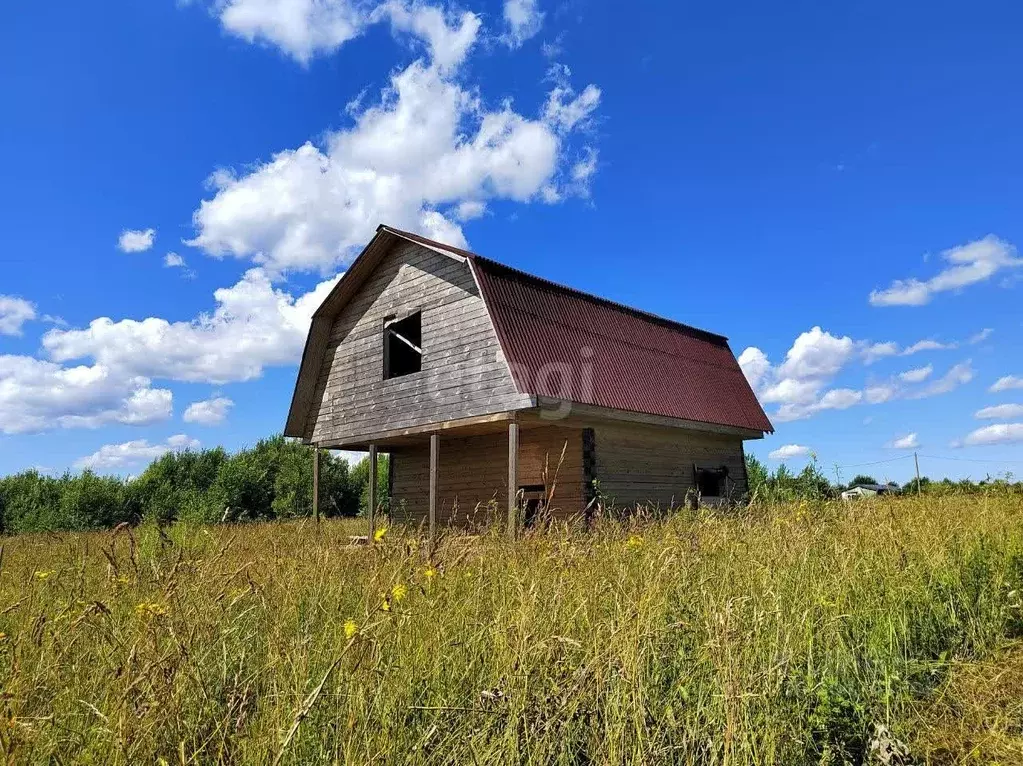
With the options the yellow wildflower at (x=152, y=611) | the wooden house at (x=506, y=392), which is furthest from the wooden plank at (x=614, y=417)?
the yellow wildflower at (x=152, y=611)

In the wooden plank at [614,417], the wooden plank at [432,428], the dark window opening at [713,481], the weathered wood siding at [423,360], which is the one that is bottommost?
the dark window opening at [713,481]

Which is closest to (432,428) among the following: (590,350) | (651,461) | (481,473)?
(481,473)

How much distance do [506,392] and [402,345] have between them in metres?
6.10

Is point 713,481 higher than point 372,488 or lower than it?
higher

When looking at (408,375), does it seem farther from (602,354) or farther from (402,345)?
(602,354)

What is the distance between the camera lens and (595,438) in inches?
512

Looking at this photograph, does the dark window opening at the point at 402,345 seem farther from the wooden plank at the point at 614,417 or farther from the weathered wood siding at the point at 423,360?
the wooden plank at the point at 614,417

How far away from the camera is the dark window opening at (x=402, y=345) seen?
14469 mm

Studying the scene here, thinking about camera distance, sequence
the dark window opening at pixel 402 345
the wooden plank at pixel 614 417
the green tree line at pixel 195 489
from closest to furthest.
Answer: the wooden plank at pixel 614 417 → the dark window opening at pixel 402 345 → the green tree line at pixel 195 489

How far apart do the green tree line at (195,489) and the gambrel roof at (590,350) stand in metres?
15.4

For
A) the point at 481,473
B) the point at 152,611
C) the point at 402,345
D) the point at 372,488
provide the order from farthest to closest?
the point at 402,345 → the point at 481,473 → the point at 372,488 → the point at 152,611

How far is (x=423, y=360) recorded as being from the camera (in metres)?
13.3

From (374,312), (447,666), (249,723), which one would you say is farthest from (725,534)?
(374,312)

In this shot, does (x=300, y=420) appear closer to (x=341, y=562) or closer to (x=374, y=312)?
(x=374, y=312)
